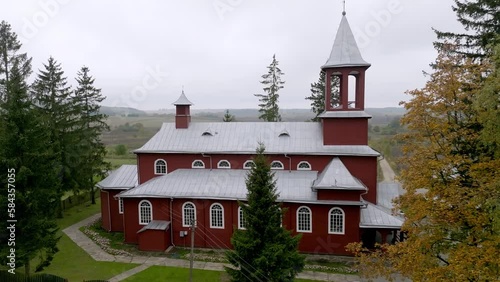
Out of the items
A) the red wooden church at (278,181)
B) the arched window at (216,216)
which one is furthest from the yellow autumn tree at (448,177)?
the arched window at (216,216)

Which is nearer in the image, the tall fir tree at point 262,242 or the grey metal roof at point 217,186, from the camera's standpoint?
the tall fir tree at point 262,242

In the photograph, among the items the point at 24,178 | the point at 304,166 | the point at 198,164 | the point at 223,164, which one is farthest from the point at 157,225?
the point at 304,166

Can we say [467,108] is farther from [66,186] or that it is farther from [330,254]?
[66,186]

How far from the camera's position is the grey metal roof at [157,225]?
67.7ft

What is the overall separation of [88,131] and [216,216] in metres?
15.3

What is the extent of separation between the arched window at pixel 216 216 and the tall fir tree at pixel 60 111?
13.4 m

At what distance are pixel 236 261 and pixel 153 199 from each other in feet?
30.7

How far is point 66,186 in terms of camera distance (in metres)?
27.5

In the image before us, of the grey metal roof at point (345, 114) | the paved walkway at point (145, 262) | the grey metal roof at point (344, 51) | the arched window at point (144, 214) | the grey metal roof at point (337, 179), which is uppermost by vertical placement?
the grey metal roof at point (344, 51)

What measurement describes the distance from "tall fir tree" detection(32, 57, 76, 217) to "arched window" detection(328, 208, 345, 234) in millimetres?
20603

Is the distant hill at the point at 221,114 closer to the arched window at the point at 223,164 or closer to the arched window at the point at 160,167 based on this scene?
the arched window at the point at 160,167

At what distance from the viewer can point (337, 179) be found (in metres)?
19.5

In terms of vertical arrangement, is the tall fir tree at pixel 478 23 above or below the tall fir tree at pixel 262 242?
above

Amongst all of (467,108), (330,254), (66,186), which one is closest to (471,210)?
(467,108)
